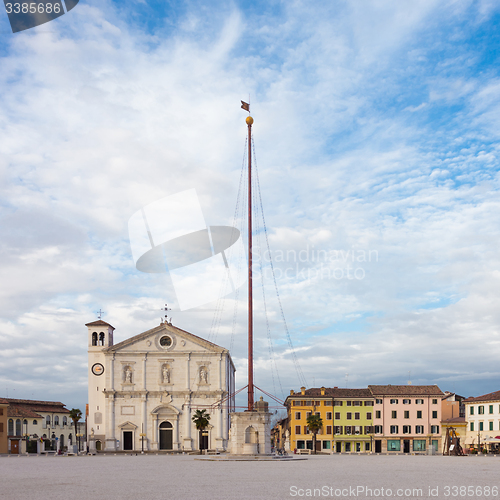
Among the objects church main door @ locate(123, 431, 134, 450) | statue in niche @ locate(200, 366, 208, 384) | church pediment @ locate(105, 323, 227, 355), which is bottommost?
church main door @ locate(123, 431, 134, 450)

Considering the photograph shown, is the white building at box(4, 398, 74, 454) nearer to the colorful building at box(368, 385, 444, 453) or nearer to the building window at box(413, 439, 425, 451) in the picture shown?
the colorful building at box(368, 385, 444, 453)

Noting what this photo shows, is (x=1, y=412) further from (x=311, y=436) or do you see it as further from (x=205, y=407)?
(x=311, y=436)

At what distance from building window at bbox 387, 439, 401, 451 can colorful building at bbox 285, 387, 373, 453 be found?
2330mm

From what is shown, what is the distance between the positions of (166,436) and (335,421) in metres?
21.4

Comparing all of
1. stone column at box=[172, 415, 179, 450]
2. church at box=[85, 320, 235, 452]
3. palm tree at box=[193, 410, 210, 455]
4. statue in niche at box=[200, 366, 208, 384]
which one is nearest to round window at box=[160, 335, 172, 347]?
church at box=[85, 320, 235, 452]

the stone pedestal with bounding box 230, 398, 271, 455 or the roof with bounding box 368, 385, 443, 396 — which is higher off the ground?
the stone pedestal with bounding box 230, 398, 271, 455

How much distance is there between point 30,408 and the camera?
290ft

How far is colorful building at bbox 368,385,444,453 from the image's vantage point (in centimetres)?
7819

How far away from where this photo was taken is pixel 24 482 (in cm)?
2061

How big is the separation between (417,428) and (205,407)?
2694cm

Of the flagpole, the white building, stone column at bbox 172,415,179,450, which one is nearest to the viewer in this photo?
the flagpole

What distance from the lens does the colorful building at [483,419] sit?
7019cm

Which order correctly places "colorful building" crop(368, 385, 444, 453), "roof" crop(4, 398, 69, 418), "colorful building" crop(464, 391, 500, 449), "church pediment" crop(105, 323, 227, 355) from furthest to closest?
1. "roof" crop(4, 398, 69, 418)
2. "colorful building" crop(368, 385, 444, 453)
3. "church pediment" crop(105, 323, 227, 355)
4. "colorful building" crop(464, 391, 500, 449)

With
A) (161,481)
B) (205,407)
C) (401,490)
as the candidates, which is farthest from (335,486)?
(205,407)
